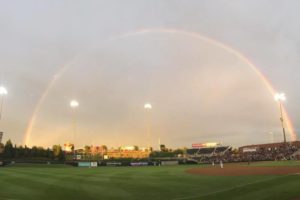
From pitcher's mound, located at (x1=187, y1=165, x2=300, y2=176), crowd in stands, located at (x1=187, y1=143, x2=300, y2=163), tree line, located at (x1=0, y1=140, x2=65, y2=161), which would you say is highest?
tree line, located at (x1=0, y1=140, x2=65, y2=161)

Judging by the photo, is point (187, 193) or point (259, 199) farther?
point (187, 193)

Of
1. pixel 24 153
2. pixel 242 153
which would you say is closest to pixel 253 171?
pixel 24 153

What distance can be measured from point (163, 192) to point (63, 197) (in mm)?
6385

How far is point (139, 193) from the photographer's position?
20656 millimetres

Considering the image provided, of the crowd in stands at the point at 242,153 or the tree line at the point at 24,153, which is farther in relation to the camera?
the tree line at the point at 24,153

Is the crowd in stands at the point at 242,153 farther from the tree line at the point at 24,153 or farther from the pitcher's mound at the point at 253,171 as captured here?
the tree line at the point at 24,153

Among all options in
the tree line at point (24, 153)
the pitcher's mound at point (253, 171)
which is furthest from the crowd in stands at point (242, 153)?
the tree line at point (24, 153)

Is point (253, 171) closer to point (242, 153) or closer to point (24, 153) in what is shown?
point (24, 153)

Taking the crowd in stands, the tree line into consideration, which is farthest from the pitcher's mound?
the tree line

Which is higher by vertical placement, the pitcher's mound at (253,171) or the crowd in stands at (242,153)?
the crowd in stands at (242,153)

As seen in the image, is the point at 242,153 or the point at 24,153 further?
the point at 242,153

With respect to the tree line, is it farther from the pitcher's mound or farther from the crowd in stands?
the pitcher's mound

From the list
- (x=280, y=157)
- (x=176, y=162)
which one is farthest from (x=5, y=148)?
(x=280, y=157)

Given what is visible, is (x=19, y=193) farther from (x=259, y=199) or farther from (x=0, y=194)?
(x=259, y=199)
